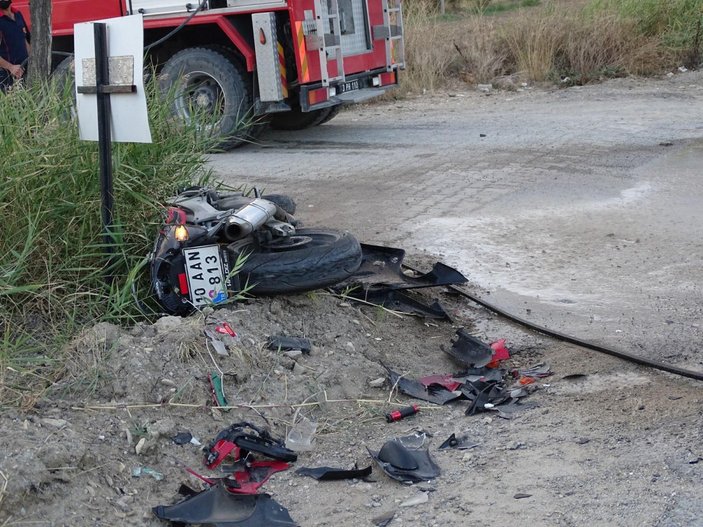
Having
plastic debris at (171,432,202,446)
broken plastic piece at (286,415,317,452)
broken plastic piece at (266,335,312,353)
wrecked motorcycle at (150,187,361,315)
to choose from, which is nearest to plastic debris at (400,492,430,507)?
broken plastic piece at (286,415,317,452)

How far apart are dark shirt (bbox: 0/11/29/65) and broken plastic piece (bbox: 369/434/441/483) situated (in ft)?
25.5

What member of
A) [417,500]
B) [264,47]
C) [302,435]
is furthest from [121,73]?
[264,47]

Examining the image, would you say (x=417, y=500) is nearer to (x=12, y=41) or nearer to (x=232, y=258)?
(x=232, y=258)

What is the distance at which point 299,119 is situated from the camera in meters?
13.0

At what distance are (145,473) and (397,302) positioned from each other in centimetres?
231

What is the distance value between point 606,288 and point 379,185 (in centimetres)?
328

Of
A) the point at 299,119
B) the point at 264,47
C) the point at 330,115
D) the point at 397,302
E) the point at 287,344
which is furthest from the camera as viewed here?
the point at 330,115

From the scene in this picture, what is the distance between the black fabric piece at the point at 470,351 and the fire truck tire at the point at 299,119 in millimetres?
7858

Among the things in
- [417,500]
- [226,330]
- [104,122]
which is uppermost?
[104,122]

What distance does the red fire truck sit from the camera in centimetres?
1083

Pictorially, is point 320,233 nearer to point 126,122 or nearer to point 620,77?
point 126,122

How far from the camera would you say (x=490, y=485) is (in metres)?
3.85

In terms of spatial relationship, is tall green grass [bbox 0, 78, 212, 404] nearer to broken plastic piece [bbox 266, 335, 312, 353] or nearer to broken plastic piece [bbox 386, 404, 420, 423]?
broken plastic piece [bbox 266, 335, 312, 353]

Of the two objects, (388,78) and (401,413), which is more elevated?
(388,78)
